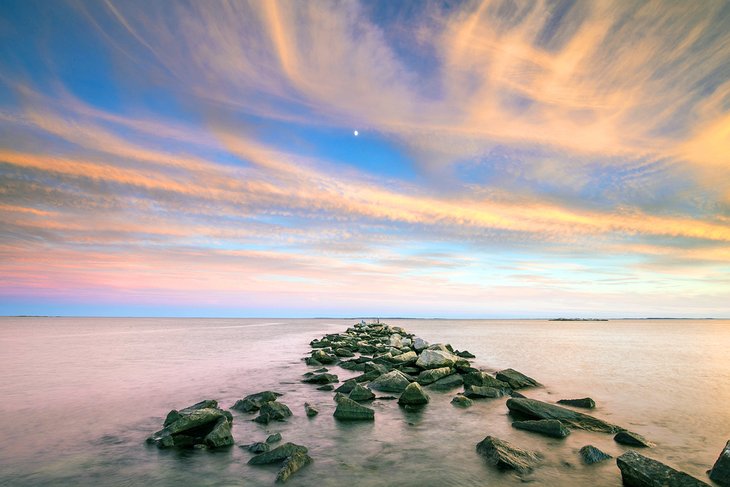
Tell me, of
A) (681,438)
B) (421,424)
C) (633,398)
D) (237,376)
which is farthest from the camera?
(237,376)

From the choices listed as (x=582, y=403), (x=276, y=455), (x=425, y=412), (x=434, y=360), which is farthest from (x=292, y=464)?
(x=434, y=360)

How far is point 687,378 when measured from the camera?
2020cm

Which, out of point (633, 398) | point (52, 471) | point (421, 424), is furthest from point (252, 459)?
point (633, 398)

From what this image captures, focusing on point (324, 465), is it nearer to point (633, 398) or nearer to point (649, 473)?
point (649, 473)

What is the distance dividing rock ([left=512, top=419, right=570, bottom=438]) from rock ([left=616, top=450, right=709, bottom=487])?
2714 mm

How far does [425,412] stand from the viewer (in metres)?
11.8

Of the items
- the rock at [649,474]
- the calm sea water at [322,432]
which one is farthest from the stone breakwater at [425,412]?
the calm sea water at [322,432]

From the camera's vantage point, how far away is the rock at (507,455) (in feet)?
23.9

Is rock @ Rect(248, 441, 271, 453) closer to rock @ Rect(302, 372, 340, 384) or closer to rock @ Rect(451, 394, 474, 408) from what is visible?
rock @ Rect(451, 394, 474, 408)

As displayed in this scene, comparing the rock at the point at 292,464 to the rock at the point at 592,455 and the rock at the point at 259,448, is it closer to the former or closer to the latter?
the rock at the point at 259,448

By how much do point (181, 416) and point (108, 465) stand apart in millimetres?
2019

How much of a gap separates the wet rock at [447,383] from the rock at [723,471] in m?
9.62

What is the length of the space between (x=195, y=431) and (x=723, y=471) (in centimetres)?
1103

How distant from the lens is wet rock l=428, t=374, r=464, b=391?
15992 mm
